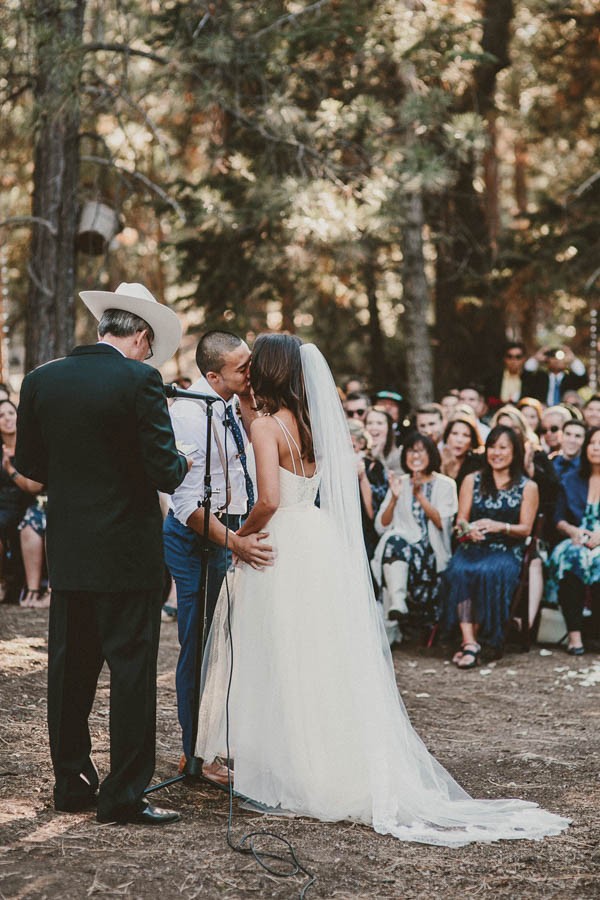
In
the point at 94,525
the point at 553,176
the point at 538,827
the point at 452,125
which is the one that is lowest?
the point at 538,827

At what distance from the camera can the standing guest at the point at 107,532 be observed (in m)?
3.73

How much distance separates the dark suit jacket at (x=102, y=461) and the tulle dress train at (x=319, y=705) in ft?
2.24

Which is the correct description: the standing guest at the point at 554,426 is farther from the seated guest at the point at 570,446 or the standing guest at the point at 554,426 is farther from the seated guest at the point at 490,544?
the seated guest at the point at 490,544

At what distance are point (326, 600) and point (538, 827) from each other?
1207mm

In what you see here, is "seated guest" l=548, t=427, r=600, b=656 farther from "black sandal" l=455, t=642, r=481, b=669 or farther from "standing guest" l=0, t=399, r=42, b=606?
"standing guest" l=0, t=399, r=42, b=606

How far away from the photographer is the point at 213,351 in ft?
14.9

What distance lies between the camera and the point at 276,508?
4270 mm

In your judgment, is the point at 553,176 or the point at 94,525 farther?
the point at 553,176

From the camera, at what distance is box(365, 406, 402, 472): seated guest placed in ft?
28.6

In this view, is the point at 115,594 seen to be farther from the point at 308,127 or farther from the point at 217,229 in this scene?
the point at 217,229

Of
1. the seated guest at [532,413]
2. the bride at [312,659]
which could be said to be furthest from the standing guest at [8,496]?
the bride at [312,659]

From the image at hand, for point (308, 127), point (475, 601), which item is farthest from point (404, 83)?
point (475, 601)

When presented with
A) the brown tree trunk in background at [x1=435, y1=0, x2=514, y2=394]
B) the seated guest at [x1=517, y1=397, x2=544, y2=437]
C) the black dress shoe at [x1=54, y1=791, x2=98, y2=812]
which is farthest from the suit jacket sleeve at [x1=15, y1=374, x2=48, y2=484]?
the brown tree trunk in background at [x1=435, y1=0, x2=514, y2=394]

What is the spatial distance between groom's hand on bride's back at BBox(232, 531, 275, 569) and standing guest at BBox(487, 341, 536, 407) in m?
7.70
